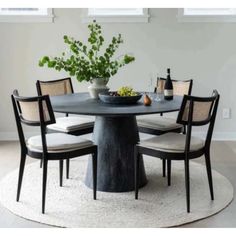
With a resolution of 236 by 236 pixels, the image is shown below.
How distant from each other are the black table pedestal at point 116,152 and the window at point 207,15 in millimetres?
1858

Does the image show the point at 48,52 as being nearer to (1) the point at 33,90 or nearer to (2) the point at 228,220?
(1) the point at 33,90

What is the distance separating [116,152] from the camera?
3.06 m

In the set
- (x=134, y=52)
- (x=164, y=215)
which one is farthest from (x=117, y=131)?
(x=134, y=52)

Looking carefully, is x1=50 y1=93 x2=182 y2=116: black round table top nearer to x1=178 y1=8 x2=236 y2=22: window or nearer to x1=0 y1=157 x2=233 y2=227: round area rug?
x1=0 y1=157 x2=233 y2=227: round area rug

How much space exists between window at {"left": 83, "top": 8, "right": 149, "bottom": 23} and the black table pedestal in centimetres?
174

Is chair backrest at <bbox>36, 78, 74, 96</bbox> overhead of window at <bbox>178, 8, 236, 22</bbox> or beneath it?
beneath

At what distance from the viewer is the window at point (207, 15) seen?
445 centimetres

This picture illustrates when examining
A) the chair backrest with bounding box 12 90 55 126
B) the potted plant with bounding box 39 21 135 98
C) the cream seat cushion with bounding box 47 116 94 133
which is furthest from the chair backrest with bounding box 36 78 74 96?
the chair backrest with bounding box 12 90 55 126

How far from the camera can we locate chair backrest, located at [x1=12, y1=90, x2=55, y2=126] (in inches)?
103

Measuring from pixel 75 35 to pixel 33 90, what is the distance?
796mm

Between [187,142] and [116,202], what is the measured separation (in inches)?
26.6

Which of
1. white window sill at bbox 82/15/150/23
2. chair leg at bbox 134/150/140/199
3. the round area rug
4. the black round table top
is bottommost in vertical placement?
the round area rug

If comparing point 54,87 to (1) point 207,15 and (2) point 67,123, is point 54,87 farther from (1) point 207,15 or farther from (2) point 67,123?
(1) point 207,15

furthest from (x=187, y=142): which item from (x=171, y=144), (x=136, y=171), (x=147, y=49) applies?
(x=147, y=49)
